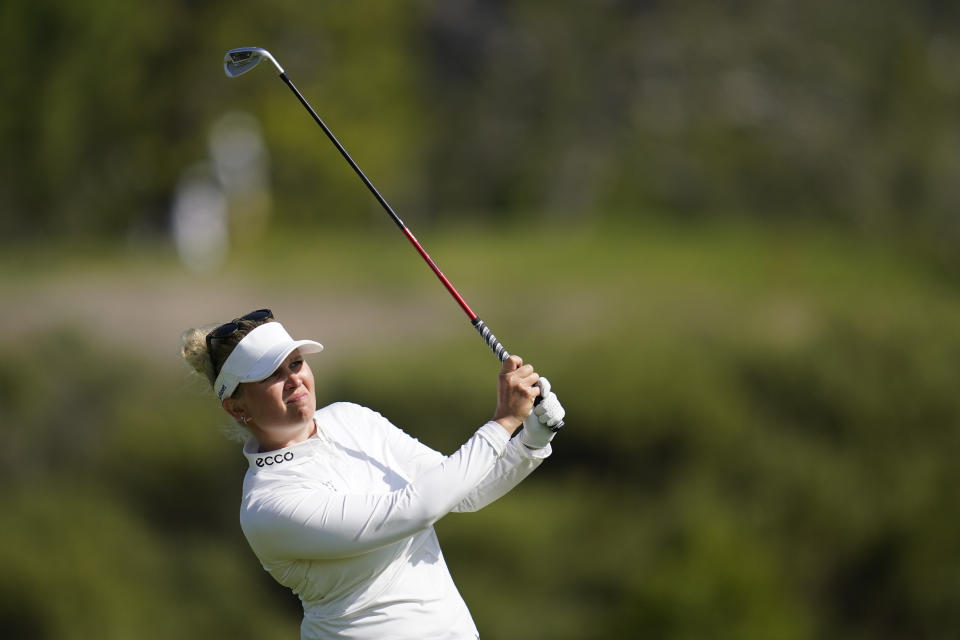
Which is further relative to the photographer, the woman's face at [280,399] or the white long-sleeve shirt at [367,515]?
the woman's face at [280,399]

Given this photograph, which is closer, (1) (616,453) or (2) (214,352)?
(2) (214,352)

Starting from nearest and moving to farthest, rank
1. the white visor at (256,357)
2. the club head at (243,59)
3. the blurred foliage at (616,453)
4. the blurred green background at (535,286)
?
the white visor at (256,357)
the club head at (243,59)
the blurred foliage at (616,453)
the blurred green background at (535,286)

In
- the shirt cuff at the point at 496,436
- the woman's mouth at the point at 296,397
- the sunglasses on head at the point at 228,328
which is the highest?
the sunglasses on head at the point at 228,328

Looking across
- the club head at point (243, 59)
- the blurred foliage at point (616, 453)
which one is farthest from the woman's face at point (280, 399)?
the blurred foliage at point (616, 453)

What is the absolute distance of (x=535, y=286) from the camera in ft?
65.4

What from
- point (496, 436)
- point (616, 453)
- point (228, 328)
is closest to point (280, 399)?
point (228, 328)

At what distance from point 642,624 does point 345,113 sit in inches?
337

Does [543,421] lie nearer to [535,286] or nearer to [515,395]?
[515,395]

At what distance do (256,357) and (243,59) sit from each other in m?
0.83

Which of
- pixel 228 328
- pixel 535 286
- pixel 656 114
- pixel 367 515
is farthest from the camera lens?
pixel 656 114

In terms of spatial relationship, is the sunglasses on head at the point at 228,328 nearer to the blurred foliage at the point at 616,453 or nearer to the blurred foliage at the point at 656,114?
the blurred foliage at the point at 616,453

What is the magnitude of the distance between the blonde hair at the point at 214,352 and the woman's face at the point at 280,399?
0.04 metres

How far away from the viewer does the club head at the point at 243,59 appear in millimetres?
3238

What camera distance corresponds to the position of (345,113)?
778 inches
